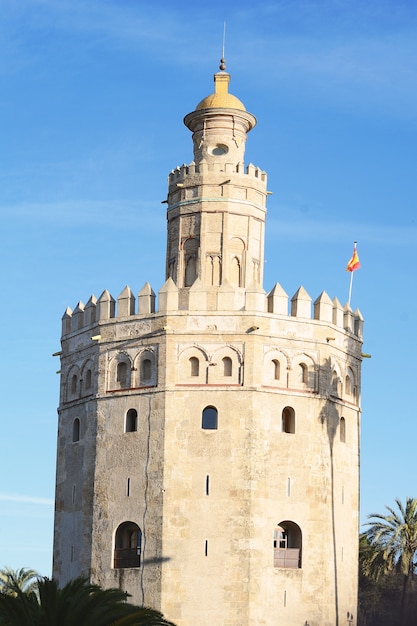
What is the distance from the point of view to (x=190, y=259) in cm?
4569

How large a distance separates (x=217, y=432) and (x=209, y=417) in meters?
0.63

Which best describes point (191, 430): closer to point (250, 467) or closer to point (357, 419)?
point (250, 467)

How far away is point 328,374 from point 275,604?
26.9ft

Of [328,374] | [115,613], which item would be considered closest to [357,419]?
[328,374]

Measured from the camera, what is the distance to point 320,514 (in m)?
42.9

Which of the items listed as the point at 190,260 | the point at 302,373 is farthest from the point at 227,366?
the point at 190,260

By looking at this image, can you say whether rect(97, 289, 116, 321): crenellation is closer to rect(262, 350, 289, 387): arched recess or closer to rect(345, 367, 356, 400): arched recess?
rect(262, 350, 289, 387): arched recess

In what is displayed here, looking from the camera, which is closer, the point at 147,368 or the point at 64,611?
the point at 64,611

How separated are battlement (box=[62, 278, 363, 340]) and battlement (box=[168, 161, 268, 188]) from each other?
14.6 feet

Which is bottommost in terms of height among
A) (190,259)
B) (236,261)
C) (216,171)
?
(236,261)

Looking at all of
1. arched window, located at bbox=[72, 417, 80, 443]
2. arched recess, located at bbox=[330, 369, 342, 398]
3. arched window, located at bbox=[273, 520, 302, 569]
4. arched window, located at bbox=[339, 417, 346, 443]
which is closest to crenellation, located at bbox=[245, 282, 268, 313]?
arched recess, located at bbox=[330, 369, 342, 398]

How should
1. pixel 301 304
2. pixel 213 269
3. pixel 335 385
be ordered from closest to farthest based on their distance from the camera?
1. pixel 301 304
2. pixel 335 385
3. pixel 213 269

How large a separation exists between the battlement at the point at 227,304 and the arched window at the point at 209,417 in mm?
3364

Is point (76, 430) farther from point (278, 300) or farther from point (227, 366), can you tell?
point (278, 300)
